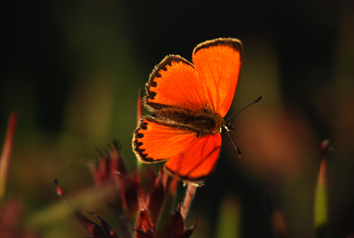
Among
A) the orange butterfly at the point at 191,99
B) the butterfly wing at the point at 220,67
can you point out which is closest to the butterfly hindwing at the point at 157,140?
the orange butterfly at the point at 191,99

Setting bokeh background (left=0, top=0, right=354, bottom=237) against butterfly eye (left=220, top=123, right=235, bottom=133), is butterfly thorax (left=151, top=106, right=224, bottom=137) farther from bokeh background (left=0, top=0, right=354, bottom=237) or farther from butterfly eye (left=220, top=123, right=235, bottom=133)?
bokeh background (left=0, top=0, right=354, bottom=237)

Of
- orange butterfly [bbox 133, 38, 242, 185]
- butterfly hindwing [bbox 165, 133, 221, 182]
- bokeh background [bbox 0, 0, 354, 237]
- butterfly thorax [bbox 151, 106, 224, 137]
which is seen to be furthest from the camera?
bokeh background [bbox 0, 0, 354, 237]

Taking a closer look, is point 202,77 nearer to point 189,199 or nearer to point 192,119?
point 192,119

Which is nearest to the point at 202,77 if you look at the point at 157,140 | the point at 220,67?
the point at 220,67

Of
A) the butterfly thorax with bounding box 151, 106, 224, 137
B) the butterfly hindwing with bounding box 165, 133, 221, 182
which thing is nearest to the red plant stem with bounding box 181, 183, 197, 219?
the butterfly hindwing with bounding box 165, 133, 221, 182

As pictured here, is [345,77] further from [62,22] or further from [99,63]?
[62,22]

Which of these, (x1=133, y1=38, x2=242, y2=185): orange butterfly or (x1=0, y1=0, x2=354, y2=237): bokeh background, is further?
(x1=0, y1=0, x2=354, y2=237): bokeh background

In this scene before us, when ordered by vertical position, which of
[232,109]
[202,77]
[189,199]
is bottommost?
[232,109]
